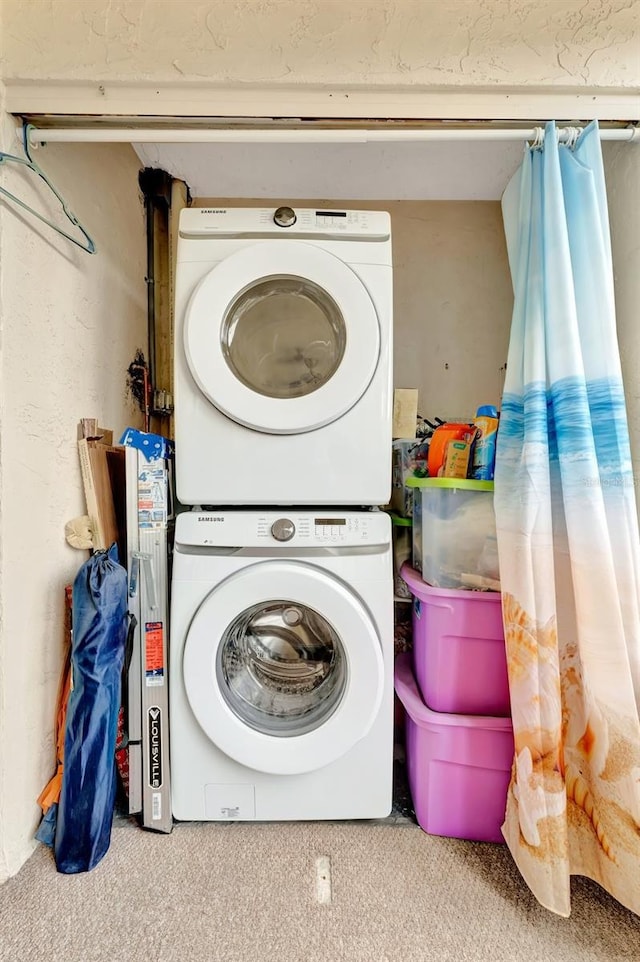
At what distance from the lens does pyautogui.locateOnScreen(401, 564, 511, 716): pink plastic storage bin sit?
118 centimetres

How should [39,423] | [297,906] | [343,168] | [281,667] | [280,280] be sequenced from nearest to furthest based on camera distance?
[297,906], [39,423], [280,280], [281,667], [343,168]

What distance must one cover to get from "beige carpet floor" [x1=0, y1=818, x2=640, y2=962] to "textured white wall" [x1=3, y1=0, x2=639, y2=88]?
1894 millimetres

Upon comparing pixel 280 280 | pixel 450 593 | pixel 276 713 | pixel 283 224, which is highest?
pixel 283 224

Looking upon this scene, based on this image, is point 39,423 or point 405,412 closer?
point 39,423

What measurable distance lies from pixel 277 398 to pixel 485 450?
0.58 meters

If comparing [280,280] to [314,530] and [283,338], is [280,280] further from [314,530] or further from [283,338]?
[314,530]

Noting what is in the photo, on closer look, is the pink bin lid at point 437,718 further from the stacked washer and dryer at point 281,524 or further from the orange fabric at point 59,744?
the orange fabric at point 59,744

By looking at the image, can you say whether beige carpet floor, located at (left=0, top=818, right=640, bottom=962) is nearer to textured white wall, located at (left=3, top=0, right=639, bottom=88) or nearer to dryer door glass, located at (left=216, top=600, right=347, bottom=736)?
dryer door glass, located at (left=216, top=600, right=347, bottom=736)

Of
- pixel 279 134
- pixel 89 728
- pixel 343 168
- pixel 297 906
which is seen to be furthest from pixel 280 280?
pixel 297 906

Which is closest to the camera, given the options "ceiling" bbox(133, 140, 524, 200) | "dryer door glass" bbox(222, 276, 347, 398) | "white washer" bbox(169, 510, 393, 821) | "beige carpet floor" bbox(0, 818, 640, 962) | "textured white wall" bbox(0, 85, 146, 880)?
"beige carpet floor" bbox(0, 818, 640, 962)

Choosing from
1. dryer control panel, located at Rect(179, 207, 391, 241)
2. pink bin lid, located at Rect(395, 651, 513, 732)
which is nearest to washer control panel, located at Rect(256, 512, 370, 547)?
pink bin lid, located at Rect(395, 651, 513, 732)

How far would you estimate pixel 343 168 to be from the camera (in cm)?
157

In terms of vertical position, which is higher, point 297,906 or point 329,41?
point 329,41

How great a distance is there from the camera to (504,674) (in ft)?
3.94
